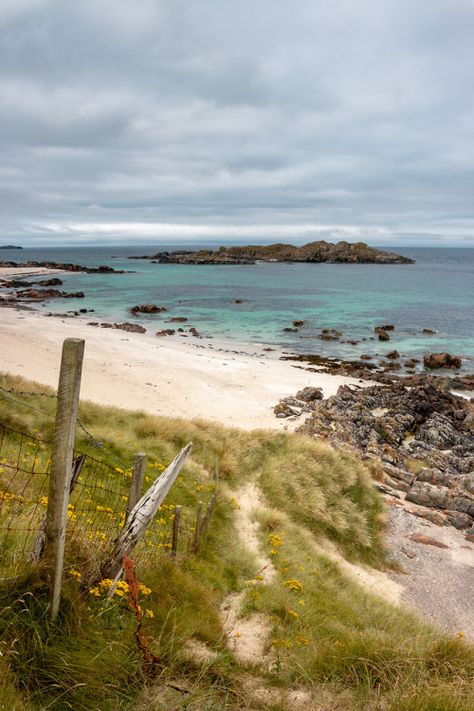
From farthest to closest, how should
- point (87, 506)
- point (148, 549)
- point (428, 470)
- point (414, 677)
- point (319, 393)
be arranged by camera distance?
1. point (319, 393)
2. point (428, 470)
3. point (87, 506)
4. point (148, 549)
5. point (414, 677)

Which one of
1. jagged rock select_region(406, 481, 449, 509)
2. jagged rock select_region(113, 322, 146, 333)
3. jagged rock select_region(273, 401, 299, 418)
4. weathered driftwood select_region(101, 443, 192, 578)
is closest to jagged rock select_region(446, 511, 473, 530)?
jagged rock select_region(406, 481, 449, 509)

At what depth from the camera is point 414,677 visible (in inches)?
188

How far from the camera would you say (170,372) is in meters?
29.2

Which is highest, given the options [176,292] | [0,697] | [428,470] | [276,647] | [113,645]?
[176,292]

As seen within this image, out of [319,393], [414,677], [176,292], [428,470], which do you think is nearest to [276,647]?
[414,677]

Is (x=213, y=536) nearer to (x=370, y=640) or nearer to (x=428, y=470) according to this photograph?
(x=370, y=640)

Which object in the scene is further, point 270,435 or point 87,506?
point 270,435

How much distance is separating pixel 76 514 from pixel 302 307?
60.2 meters

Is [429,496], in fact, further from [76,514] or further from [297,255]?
[297,255]

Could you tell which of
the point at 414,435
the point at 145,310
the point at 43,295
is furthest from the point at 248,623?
the point at 43,295

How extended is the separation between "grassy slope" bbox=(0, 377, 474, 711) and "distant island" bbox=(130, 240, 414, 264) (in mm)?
149563

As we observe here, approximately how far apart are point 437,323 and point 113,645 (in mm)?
58331

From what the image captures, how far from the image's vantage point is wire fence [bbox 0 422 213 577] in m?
4.86

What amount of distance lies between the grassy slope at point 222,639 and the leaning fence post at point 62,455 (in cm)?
28
